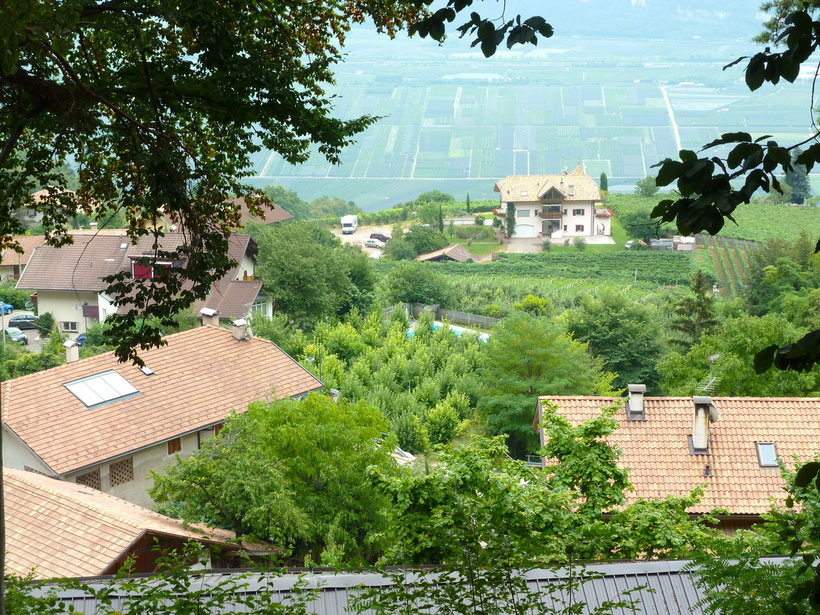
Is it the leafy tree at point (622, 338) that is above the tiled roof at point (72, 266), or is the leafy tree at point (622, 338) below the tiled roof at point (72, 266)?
below

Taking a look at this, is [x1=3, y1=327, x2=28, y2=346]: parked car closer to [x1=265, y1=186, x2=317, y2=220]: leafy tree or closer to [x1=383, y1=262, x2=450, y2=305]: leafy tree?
[x1=383, y1=262, x2=450, y2=305]: leafy tree

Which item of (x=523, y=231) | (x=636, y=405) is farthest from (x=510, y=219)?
(x=636, y=405)

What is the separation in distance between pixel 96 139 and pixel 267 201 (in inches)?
64.6

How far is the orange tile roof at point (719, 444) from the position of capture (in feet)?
56.3

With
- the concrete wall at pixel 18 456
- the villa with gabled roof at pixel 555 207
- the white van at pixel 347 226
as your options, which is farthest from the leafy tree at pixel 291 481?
the white van at pixel 347 226

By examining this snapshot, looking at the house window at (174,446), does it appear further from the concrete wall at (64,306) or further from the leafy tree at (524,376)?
the concrete wall at (64,306)

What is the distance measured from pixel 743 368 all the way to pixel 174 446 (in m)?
15.1

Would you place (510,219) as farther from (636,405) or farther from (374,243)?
(636,405)

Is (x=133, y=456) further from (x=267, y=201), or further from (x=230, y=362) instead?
(x=267, y=201)

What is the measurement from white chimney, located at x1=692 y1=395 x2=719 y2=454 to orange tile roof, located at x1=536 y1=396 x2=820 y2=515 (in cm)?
18

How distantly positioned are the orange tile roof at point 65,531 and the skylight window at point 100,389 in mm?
7283

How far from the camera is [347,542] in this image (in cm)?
1781

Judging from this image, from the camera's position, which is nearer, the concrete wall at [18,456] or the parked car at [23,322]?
the concrete wall at [18,456]

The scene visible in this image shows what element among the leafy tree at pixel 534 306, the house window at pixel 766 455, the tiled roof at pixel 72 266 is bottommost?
the house window at pixel 766 455
